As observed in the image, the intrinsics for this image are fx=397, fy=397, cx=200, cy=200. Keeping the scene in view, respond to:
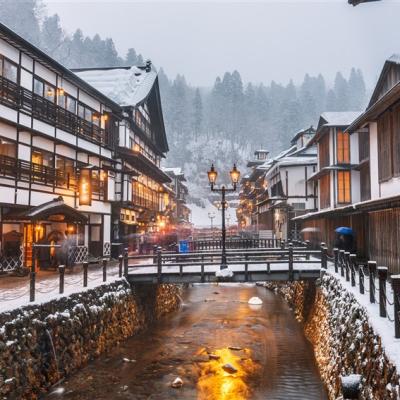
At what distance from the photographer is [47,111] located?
77.6 feet

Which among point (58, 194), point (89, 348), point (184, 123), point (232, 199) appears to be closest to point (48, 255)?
point (58, 194)

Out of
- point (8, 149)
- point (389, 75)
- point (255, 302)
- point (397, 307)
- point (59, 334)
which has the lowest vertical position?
point (255, 302)

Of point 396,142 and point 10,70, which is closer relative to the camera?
point 396,142

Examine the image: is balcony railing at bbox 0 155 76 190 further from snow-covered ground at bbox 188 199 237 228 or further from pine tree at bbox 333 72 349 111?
pine tree at bbox 333 72 349 111

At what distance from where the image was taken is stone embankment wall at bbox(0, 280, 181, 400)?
11422mm

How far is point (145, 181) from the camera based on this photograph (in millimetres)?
43812

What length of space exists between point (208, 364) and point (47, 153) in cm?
1571

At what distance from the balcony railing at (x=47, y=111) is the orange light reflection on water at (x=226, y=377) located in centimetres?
1602

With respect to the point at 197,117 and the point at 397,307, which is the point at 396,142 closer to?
the point at 397,307

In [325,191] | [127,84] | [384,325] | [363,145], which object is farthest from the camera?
[127,84]

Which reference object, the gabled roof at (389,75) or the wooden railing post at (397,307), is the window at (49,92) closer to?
the gabled roof at (389,75)

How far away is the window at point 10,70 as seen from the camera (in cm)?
2045

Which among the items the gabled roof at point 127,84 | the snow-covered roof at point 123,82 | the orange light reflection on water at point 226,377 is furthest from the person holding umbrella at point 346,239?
the snow-covered roof at point 123,82

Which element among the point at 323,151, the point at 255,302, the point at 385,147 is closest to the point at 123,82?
the point at 323,151
